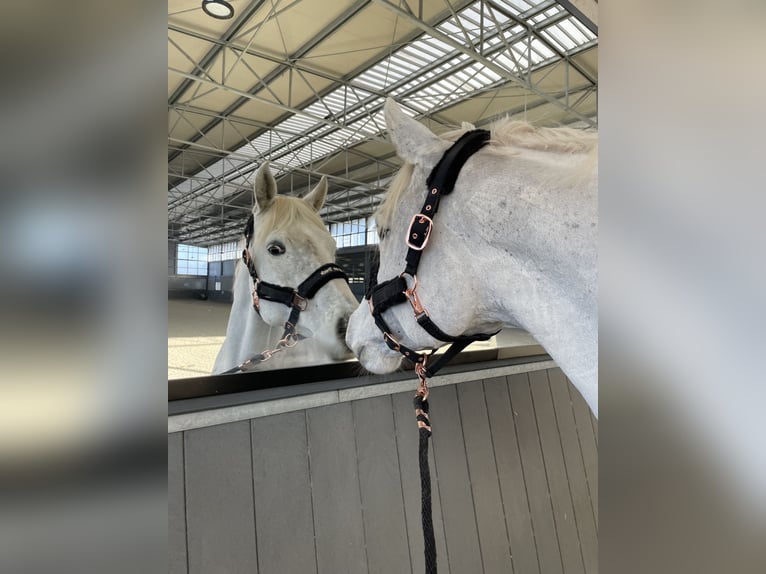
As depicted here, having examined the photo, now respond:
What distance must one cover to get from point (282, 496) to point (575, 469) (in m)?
1.16

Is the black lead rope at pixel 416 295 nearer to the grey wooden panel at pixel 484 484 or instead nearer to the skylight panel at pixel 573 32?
the grey wooden panel at pixel 484 484

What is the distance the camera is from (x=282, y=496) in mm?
870

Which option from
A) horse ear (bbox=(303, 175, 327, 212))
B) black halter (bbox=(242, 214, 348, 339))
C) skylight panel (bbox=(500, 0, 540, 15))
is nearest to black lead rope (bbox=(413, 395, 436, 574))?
black halter (bbox=(242, 214, 348, 339))

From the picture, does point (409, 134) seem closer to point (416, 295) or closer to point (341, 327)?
point (416, 295)

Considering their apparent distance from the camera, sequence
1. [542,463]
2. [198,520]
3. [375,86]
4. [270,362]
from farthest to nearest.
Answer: [375,86], [542,463], [270,362], [198,520]

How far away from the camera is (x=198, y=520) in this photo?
2.51ft

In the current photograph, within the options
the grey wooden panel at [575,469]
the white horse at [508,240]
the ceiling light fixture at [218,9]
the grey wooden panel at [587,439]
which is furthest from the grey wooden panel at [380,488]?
the ceiling light fixture at [218,9]

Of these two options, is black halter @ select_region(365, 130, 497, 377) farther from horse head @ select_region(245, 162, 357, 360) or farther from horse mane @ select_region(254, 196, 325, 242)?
horse mane @ select_region(254, 196, 325, 242)
